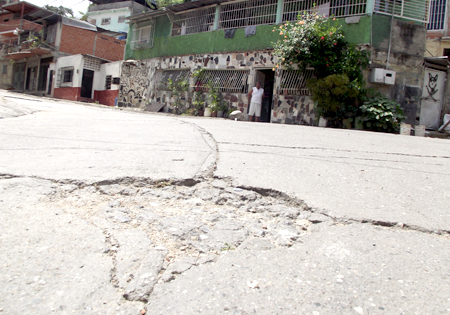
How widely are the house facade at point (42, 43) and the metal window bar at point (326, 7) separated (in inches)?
707

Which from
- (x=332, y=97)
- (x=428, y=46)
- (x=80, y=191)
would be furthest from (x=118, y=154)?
(x=428, y=46)

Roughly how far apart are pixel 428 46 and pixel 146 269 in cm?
1687

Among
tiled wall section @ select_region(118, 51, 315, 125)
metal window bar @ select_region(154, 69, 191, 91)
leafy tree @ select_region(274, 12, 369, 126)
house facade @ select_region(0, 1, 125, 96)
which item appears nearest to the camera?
leafy tree @ select_region(274, 12, 369, 126)

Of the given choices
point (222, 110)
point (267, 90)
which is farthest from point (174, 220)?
point (267, 90)

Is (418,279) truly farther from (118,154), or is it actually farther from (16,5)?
(16,5)

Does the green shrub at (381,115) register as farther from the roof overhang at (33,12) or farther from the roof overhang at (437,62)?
the roof overhang at (33,12)

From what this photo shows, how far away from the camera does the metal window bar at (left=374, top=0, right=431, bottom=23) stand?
10.2m

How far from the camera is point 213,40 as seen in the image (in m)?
13.7

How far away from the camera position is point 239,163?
11.3 feet

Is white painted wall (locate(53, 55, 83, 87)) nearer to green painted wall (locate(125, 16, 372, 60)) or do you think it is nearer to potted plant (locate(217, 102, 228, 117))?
green painted wall (locate(125, 16, 372, 60))

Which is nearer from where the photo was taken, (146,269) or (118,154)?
(146,269)

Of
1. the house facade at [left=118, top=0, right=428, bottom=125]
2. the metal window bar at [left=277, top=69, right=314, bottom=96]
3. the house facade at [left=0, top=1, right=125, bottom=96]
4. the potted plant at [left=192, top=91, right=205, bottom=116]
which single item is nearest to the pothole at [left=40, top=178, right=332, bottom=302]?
the house facade at [left=118, top=0, right=428, bottom=125]

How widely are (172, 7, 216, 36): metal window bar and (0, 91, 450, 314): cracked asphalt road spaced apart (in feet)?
38.8

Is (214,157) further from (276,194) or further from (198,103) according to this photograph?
(198,103)
